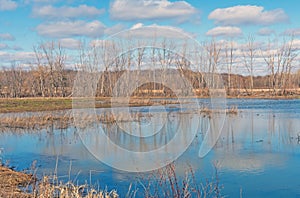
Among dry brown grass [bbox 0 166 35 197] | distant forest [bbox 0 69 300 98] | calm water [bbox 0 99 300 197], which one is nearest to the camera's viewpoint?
dry brown grass [bbox 0 166 35 197]

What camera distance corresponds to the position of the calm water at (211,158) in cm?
750

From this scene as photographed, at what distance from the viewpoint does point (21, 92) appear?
4778cm

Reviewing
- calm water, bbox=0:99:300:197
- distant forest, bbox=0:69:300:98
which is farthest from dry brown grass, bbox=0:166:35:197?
distant forest, bbox=0:69:300:98

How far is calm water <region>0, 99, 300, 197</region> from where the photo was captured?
24.6 feet

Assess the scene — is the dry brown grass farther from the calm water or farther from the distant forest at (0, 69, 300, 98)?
the distant forest at (0, 69, 300, 98)

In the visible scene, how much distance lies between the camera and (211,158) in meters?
9.70

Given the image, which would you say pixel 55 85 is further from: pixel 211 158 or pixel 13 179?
pixel 13 179

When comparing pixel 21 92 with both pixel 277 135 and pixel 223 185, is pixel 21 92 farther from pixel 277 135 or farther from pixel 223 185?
pixel 223 185

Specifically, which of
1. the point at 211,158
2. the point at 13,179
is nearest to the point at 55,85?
the point at 211,158

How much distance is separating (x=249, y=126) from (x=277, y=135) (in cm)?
259

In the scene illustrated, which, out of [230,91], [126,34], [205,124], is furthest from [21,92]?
[126,34]

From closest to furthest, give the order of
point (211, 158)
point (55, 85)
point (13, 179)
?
point (13, 179)
point (211, 158)
point (55, 85)

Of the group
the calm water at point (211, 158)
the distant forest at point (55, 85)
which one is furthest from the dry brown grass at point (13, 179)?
the distant forest at point (55, 85)

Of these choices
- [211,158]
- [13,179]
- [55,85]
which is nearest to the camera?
[13,179]
